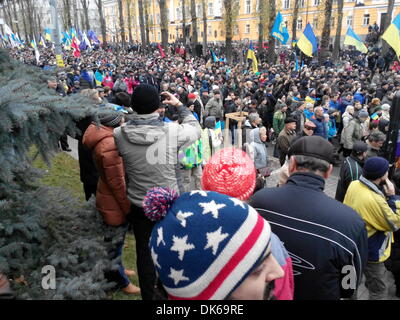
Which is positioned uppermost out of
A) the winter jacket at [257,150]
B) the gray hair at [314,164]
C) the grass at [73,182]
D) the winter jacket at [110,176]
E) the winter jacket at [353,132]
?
the gray hair at [314,164]

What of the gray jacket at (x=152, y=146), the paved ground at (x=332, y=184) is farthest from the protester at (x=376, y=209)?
the gray jacket at (x=152, y=146)

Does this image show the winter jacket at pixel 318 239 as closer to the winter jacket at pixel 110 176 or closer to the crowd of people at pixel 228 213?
the crowd of people at pixel 228 213

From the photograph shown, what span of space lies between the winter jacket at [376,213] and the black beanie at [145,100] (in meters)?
2.19

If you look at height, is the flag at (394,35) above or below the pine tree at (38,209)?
above

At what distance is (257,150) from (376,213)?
2968 millimetres

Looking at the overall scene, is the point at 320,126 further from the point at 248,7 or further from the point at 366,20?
the point at 248,7

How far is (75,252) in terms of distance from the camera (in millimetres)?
2314

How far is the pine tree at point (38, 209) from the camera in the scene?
70.5 inches

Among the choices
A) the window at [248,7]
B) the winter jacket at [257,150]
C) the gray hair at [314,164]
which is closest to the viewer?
the gray hair at [314,164]

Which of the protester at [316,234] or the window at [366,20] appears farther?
the window at [366,20]

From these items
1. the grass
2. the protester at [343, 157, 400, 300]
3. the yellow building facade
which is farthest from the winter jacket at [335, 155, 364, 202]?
the yellow building facade

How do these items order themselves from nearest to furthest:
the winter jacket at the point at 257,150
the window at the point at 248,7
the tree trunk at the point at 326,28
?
the winter jacket at the point at 257,150, the tree trunk at the point at 326,28, the window at the point at 248,7

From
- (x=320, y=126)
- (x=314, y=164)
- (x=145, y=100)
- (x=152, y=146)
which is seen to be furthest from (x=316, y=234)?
(x=320, y=126)

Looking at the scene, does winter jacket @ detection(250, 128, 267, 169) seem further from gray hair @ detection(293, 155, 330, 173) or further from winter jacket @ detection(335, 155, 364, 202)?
gray hair @ detection(293, 155, 330, 173)
